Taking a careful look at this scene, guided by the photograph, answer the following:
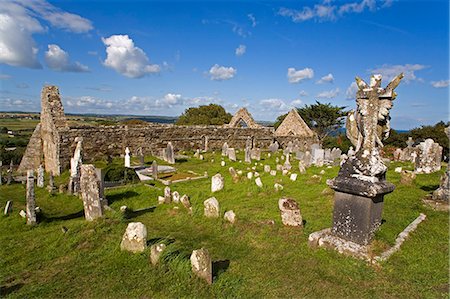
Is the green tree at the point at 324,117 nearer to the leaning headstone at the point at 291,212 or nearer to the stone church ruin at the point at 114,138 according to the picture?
the stone church ruin at the point at 114,138

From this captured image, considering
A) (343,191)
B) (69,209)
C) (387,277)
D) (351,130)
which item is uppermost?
(351,130)

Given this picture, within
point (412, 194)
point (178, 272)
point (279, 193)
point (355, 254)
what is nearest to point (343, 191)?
point (355, 254)

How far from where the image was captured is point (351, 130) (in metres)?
6.43

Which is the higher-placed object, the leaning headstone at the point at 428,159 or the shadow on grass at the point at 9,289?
the leaning headstone at the point at 428,159

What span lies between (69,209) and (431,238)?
1036cm

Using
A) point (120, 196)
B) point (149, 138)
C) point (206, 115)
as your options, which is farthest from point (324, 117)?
point (120, 196)

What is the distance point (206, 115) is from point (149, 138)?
3304cm

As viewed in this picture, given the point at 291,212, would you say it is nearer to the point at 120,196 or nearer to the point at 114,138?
the point at 120,196

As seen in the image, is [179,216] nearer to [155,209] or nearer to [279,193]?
[155,209]

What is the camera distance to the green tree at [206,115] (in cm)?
5253

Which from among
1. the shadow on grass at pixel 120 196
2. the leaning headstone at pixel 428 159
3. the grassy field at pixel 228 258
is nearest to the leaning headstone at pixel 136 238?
the grassy field at pixel 228 258

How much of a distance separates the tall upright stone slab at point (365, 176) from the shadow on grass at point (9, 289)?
5775mm

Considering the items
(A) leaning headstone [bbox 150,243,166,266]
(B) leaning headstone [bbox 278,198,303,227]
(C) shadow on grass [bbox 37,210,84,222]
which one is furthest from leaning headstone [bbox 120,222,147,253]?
(C) shadow on grass [bbox 37,210,84,222]

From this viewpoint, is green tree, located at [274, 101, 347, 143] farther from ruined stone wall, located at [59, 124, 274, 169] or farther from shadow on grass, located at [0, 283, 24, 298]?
shadow on grass, located at [0, 283, 24, 298]
